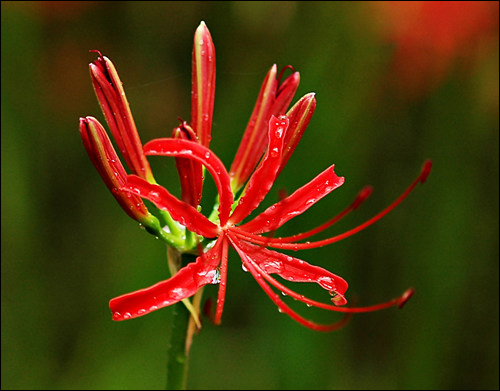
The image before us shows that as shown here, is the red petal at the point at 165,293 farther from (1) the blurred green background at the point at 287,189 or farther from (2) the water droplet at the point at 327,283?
(1) the blurred green background at the point at 287,189

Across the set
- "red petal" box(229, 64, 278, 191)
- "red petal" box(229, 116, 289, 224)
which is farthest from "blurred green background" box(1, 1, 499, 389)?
"red petal" box(229, 116, 289, 224)

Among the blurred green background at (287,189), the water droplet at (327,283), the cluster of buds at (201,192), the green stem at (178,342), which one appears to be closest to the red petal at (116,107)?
the cluster of buds at (201,192)

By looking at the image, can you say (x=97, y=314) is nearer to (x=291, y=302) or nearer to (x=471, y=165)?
(x=291, y=302)

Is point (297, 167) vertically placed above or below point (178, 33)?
below

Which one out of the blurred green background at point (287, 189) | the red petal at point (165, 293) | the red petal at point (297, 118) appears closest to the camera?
the red petal at point (165, 293)

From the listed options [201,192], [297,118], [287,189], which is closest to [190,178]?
[201,192]

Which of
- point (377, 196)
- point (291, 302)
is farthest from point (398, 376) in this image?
point (377, 196)

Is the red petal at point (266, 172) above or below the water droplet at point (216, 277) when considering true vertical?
above
